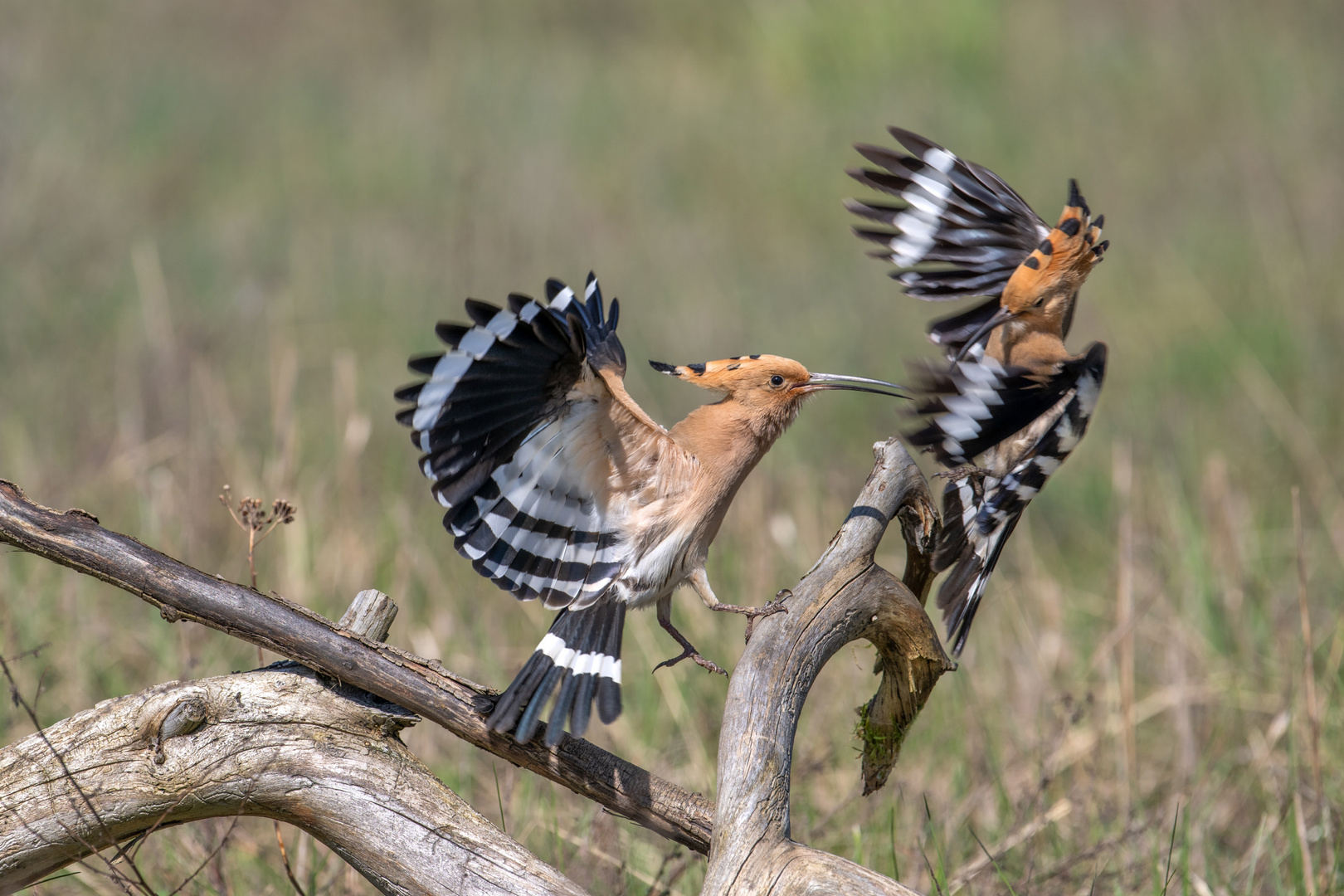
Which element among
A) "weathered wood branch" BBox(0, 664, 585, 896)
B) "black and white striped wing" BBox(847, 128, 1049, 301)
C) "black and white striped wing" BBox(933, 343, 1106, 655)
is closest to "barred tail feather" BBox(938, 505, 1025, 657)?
"black and white striped wing" BBox(933, 343, 1106, 655)

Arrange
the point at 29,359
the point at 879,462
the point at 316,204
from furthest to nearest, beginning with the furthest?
the point at 316,204
the point at 29,359
the point at 879,462

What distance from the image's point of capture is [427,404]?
2.13 m

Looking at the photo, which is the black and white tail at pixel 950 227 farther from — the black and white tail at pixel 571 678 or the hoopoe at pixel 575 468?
the black and white tail at pixel 571 678

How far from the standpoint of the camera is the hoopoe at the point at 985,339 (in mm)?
2482

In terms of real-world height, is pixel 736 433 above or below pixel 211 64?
below

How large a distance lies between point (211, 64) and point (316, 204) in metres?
2.62

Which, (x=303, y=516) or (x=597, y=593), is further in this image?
(x=303, y=516)

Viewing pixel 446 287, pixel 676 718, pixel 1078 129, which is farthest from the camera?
pixel 1078 129

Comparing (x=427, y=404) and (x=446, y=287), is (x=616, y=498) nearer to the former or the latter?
(x=427, y=404)

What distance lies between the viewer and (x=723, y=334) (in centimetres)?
648

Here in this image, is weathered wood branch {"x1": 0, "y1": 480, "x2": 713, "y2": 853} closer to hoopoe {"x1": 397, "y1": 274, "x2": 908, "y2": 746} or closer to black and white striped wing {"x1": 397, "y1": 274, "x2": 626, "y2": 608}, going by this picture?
hoopoe {"x1": 397, "y1": 274, "x2": 908, "y2": 746}

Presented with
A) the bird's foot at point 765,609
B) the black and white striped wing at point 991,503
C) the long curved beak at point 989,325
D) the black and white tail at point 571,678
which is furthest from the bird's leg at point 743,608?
the long curved beak at point 989,325

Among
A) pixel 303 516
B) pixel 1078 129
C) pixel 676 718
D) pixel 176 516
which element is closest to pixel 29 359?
pixel 176 516

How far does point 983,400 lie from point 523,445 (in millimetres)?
914
